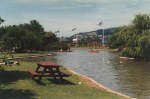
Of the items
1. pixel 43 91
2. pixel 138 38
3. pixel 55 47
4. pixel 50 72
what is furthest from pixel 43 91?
pixel 55 47

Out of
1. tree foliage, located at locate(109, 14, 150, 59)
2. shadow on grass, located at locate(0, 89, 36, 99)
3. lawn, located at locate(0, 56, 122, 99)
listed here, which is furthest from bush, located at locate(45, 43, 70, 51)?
shadow on grass, located at locate(0, 89, 36, 99)

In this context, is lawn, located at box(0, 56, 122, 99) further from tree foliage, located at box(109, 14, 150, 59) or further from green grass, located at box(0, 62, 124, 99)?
tree foliage, located at box(109, 14, 150, 59)

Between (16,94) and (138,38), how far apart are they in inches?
1937

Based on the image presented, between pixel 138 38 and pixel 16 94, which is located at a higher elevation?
pixel 138 38

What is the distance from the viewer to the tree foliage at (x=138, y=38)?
6294cm

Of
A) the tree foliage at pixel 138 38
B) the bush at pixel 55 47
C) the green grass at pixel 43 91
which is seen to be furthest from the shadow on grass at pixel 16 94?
the bush at pixel 55 47

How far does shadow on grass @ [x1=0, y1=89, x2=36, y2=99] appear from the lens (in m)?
16.2

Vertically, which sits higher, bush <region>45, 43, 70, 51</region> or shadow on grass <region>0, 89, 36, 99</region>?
bush <region>45, 43, 70, 51</region>

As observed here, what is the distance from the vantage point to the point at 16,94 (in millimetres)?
16953

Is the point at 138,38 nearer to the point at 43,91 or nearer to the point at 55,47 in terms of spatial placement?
the point at 43,91

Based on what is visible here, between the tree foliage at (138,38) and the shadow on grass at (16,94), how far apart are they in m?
46.4

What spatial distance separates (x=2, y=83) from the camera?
66.8 ft

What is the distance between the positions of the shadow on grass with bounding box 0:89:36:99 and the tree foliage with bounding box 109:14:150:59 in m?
46.4

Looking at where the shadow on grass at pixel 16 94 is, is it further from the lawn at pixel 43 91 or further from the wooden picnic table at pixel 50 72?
the wooden picnic table at pixel 50 72
